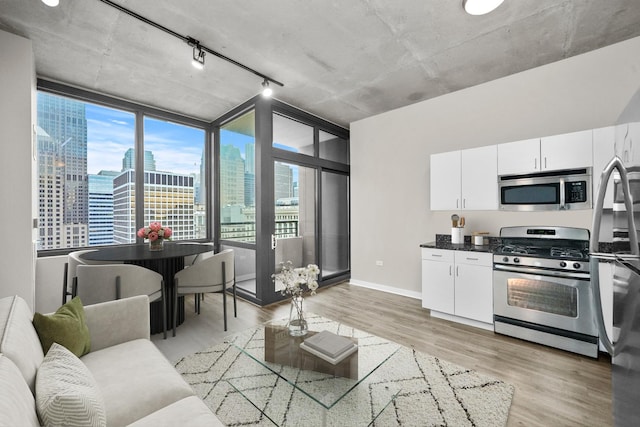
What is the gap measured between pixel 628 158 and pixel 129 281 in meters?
3.38

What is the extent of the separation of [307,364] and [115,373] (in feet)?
3.27

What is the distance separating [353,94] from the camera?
3850mm

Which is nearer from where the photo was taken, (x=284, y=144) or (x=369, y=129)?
(x=284, y=144)

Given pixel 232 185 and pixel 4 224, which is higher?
pixel 232 185

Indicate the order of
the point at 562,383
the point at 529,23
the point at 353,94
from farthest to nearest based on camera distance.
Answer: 1. the point at 353,94
2. the point at 529,23
3. the point at 562,383

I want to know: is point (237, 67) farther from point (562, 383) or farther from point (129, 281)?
point (562, 383)

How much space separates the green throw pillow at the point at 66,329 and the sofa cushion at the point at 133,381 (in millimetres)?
104

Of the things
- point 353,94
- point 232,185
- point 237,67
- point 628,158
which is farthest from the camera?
point 232,185

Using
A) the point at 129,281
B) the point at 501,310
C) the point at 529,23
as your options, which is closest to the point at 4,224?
the point at 129,281

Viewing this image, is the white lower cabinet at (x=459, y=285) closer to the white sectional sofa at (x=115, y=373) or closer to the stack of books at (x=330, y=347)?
the stack of books at (x=330, y=347)

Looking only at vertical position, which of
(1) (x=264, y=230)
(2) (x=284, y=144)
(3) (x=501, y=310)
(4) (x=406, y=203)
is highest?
(2) (x=284, y=144)

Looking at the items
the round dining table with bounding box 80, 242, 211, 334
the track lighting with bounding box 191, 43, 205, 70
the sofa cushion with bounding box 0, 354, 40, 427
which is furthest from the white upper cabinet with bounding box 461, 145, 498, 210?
the sofa cushion with bounding box 0, 354, 40, 427

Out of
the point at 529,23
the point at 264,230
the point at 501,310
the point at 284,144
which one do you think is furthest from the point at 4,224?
the point at 529,23

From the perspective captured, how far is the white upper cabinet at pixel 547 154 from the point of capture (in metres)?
2.68
